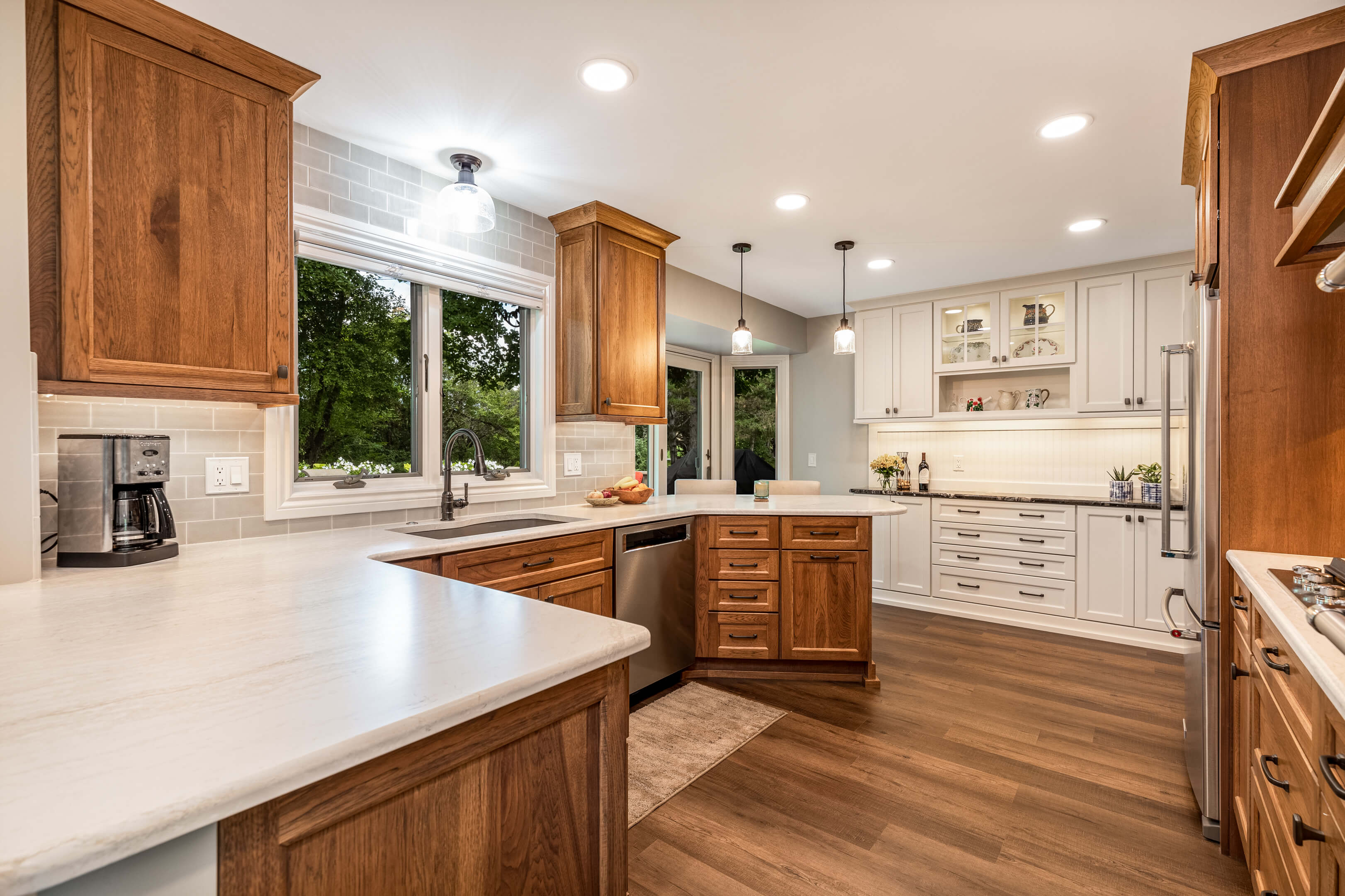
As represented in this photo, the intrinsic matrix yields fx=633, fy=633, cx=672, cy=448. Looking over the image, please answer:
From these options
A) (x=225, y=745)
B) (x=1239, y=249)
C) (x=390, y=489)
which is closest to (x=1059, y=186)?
(x=1239, y=249)

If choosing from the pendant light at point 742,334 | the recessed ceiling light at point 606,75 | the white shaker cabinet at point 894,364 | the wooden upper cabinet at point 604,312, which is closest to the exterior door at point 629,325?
the wooden upper cabinet at point 604,312

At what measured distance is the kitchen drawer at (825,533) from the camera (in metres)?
3.21

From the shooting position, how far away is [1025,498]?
4.29 meters

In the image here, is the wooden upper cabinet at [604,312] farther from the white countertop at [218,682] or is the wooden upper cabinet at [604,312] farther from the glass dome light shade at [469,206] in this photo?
the white countertop at [218,682]

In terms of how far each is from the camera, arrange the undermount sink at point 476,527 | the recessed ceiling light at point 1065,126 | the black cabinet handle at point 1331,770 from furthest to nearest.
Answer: the undermount sink at point 476,527 → the recessed ceiling light at point 1065,126 → the black cabinet handle at point 1331,770

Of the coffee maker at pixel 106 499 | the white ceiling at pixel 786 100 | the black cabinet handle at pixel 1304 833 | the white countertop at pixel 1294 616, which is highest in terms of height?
the white ceiling at pixel 786 100

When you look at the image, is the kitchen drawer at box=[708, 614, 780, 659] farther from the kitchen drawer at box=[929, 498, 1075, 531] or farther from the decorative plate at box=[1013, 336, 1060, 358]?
the decorative plate at box=[1013, 336, 1060, 358]

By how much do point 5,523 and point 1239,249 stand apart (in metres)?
3.21

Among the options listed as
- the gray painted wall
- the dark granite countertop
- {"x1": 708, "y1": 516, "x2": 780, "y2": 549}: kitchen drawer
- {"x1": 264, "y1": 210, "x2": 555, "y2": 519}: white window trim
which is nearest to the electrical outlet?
{"x1": 264, "y1": 210, "x2": 555, "y2": 519}: white window trim

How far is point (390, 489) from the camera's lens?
2713 millimetres

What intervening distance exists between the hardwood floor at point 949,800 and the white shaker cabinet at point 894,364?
2240 millimetres

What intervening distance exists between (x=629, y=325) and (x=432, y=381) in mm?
1093

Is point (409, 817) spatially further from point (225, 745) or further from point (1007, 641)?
point (1007, 641)

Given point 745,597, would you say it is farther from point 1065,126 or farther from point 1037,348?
point 1037,348
